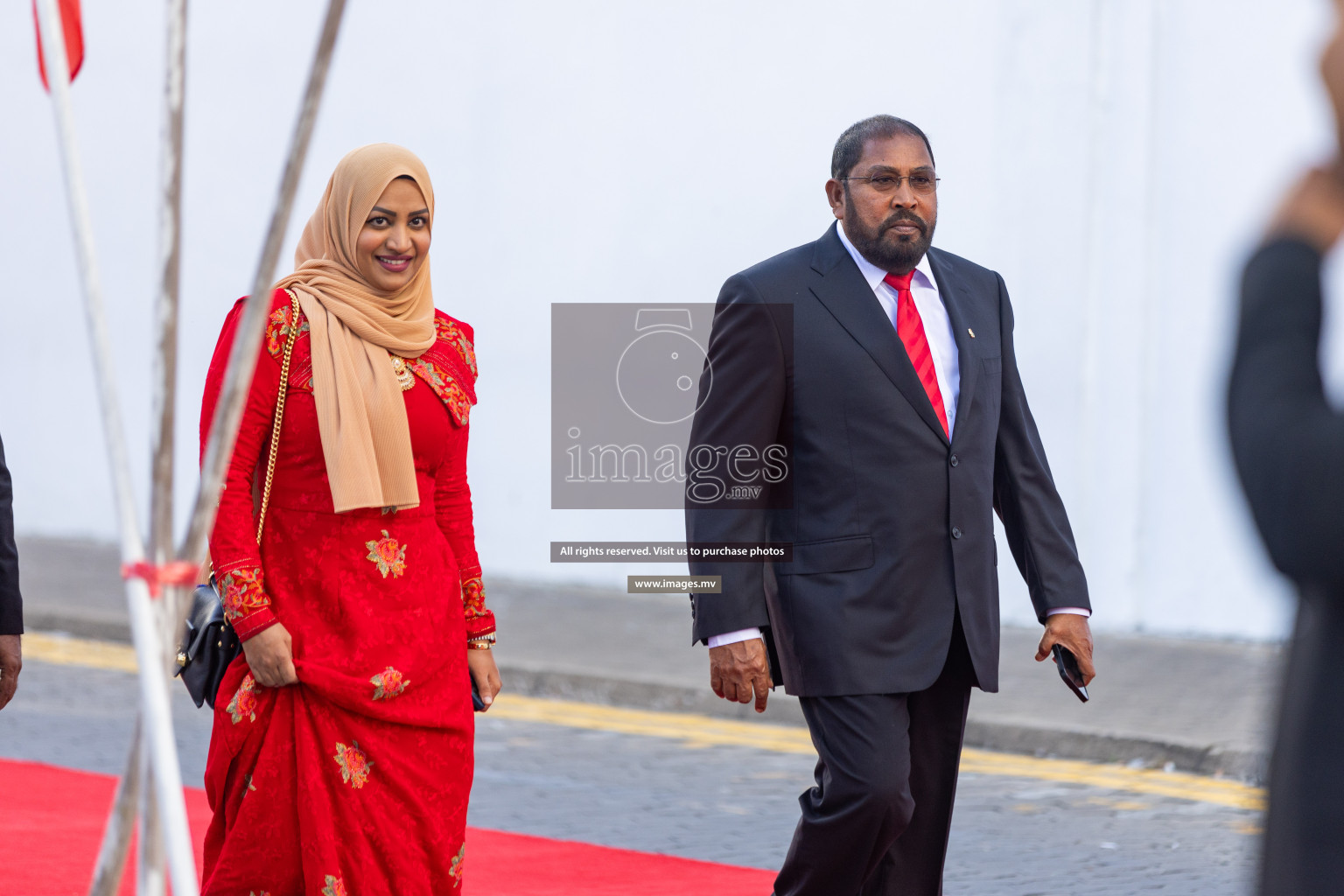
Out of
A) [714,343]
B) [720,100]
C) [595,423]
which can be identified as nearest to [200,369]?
[595,423]

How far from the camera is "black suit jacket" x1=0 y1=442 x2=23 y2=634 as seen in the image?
3641 mm

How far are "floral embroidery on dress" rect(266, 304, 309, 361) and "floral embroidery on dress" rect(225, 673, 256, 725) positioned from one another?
2.32 ft

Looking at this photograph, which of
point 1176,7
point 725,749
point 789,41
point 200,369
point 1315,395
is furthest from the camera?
point 200,369

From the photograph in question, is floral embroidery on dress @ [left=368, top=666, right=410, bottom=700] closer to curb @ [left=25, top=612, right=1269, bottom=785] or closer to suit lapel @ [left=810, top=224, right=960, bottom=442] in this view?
suit lapel @ [left=810, top=224, right=960, bottom=442]

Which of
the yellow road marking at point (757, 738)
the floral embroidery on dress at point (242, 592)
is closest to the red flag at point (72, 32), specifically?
the floral embroidery on dress at point (242, 592)

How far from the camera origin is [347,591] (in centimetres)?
369

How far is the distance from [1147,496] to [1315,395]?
842 centimetres

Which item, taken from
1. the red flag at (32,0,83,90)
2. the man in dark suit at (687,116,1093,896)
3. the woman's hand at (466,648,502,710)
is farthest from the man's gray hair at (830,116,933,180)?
the red flag at (32,0,83,90)

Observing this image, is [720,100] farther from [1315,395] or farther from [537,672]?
[1315,395]

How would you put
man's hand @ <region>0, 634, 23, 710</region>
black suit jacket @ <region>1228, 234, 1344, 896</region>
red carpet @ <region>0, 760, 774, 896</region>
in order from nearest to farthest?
black suit jacket @ <region>1228, 234, 1344, 896</region> < man's hand @ <region>0, 634, 23, 710</region> < red carpet @ <region>0, 760, 774, 896</region>

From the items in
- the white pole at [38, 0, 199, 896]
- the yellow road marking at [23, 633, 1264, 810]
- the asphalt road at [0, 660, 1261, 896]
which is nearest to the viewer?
the white pole at [38, 0, 199, 896]

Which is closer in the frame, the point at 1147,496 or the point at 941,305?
the point at 941,305

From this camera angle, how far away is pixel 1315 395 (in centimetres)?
151

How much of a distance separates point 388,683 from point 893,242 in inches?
59.9
